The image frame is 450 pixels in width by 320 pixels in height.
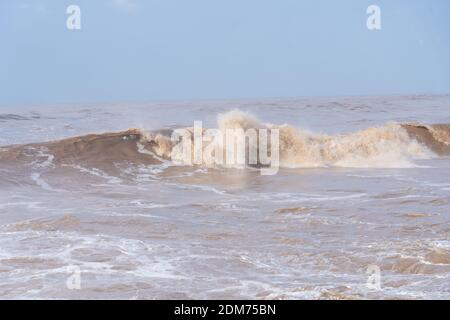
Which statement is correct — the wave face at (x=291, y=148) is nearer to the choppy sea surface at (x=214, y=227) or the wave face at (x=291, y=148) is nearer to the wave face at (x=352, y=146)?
the wave face at (x=352, y=146)

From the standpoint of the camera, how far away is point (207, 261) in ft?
18.4

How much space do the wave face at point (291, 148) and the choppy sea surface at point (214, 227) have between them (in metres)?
0.11

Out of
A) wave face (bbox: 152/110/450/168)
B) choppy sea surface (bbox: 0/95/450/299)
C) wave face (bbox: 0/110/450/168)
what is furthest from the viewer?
wave face (bbox: 152/110/450/168)

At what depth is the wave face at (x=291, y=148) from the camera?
14820mm

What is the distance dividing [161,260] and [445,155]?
13740 millimetres

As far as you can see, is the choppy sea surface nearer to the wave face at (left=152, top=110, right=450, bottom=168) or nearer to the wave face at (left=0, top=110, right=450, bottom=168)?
the wave face at (left=0, top=110, right=450, bottom=168)

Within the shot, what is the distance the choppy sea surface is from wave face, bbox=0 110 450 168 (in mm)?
106

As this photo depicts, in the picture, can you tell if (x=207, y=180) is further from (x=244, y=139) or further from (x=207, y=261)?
(x=207, y=261)

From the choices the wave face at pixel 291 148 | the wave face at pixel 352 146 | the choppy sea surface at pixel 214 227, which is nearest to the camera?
the choppy sea surface at pixel 214 227

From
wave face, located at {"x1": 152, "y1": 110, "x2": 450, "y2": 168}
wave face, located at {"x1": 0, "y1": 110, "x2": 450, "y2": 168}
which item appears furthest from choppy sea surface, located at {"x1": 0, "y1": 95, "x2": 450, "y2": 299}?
wave face, located at {"x1": 152, "y1": 110, "x2": 450, "y2": 168}

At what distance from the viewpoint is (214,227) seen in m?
7.19

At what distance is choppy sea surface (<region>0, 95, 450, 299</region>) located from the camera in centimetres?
487

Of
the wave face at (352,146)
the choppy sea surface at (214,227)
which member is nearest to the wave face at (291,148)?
the wave face at (352,146)
